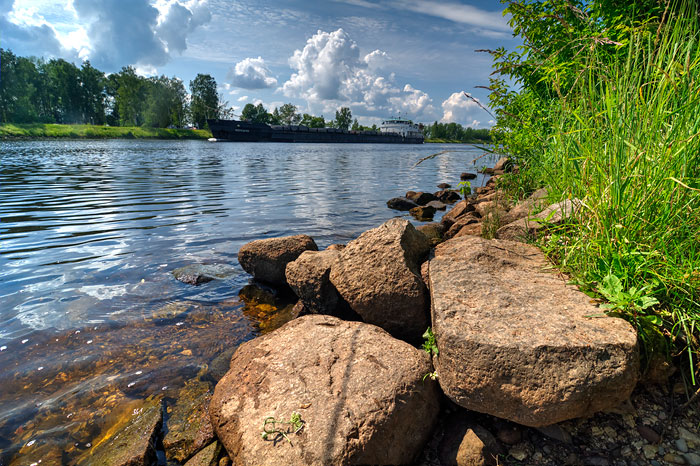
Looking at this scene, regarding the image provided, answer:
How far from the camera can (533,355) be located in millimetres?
2256

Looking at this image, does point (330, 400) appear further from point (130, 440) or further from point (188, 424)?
point (130, 440)

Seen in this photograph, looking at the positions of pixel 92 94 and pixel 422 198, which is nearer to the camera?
pixel 422 198

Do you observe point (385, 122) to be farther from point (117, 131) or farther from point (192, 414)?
point (192, 414)

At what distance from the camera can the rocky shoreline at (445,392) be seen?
2.23 metres

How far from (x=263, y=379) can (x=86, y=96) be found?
12621 centimetres

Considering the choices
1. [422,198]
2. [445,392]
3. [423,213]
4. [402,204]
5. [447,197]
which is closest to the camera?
[445,392]

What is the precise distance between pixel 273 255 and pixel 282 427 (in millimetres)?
3898

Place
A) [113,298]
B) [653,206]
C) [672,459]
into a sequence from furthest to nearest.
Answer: [113,298] < [653,206] < [672,459]

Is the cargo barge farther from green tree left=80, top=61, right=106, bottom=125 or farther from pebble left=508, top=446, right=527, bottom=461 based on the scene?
pebble left=508, top=446, right=527, bottom=461

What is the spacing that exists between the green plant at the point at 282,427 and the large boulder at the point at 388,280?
4.98ft

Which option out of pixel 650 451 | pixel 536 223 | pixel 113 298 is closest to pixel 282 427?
pixel 650 451

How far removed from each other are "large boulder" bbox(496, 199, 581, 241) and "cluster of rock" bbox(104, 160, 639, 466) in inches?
6.7

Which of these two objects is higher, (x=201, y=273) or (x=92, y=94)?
(x=92, y=94)

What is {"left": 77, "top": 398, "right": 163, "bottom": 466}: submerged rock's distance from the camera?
2816 millimetres
